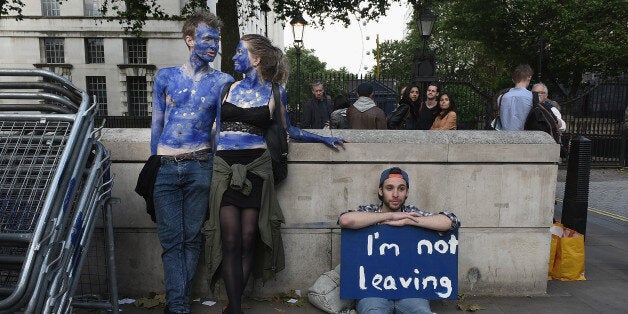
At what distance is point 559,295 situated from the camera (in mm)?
4160

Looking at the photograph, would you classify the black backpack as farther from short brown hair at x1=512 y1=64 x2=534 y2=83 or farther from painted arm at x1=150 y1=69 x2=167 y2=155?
painted arm at x1=150 y1=69 x2=167 y2=155

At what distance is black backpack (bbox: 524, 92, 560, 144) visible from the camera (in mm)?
5367

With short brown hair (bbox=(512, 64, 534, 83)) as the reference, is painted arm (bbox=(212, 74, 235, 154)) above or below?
below

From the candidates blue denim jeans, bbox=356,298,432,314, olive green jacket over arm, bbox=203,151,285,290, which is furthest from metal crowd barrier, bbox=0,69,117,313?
blue denim jeans, bbox=356,298,432,314

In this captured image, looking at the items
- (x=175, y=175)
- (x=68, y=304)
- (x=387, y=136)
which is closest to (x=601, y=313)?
(x=387, y=136)

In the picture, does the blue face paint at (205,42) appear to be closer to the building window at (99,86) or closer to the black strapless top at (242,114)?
the black strapless top at (242,114)

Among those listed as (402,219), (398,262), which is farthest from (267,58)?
(398,262)

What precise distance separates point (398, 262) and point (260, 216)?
112cm

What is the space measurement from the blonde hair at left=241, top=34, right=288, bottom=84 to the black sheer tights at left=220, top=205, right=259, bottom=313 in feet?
3.36

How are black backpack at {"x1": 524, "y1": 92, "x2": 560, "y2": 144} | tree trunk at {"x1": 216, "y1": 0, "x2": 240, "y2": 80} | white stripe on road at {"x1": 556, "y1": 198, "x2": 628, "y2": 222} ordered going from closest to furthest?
black backpack at {"x1": 524, "y1": 92, "x2": 560, "y2": 144}
white stripe on road at {"x1": 556, "y1": 198, "x2": 628, "y2": 222}
tree trunk at {"x1": 216, "y1": 0, "x2": 240, "y2": 80}

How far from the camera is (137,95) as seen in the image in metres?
35.0

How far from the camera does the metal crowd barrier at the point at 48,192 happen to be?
234 centimetres

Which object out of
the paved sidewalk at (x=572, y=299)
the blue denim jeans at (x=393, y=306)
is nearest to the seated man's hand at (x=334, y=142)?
the blue denim jeans at (x=393, y=306)

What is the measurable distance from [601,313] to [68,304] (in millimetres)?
3976
